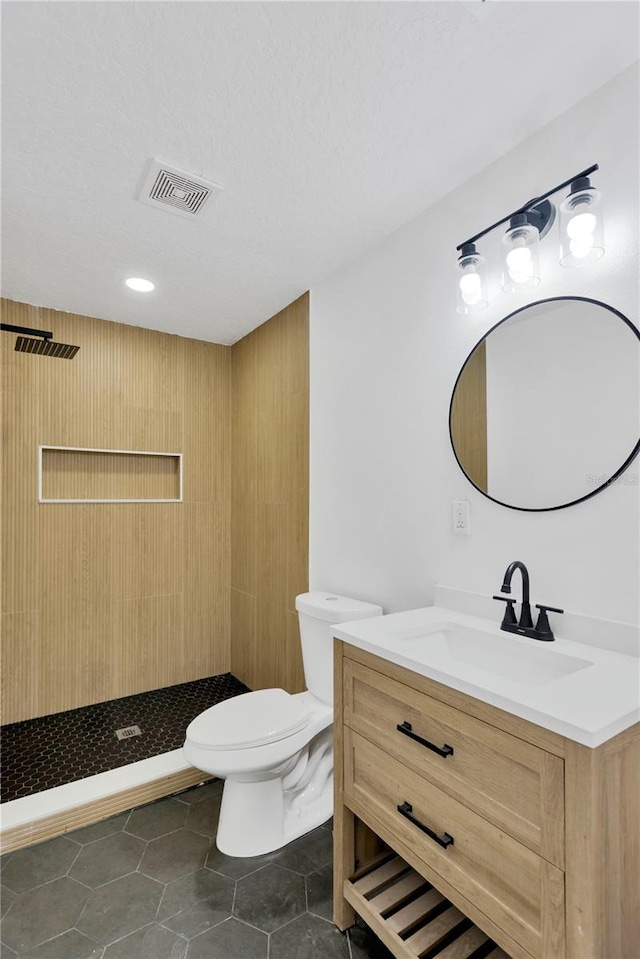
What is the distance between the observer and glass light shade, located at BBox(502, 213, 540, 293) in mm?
1407

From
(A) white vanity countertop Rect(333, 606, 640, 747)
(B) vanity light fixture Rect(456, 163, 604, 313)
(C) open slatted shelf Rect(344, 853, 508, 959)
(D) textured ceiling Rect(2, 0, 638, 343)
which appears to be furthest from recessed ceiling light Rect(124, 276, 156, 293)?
(C) open slatted shelf Rect(344, 853, 508, 959)

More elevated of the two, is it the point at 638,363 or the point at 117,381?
the point at 117,381

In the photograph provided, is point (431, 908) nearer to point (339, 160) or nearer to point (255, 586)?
point (255, 586)

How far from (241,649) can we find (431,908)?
2.04 meters

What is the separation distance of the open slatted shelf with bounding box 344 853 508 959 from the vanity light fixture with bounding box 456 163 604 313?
1.77 meters

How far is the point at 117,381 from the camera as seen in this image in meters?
2.97

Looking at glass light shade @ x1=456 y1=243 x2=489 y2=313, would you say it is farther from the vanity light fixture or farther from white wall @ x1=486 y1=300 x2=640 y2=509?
white wall @ x1=486 y1=300 x2=640 y2=509

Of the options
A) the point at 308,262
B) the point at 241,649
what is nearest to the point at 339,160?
the point at 308,262

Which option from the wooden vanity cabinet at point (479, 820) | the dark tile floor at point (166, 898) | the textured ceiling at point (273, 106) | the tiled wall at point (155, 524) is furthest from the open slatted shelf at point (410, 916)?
the textured ceiling at point (273, 106)

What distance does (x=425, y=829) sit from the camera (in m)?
1.17

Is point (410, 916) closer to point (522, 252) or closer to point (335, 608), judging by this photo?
point (335, 608)

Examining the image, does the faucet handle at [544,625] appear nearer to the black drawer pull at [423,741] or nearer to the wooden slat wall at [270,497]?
the black drawer pull at [423,741]

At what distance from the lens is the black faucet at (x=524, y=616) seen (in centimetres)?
137

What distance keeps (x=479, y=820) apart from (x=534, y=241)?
150 cm
